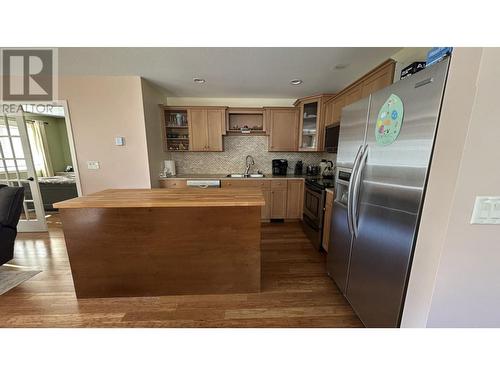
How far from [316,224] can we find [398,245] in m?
1.50

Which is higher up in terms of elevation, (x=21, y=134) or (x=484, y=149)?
(x=21, y=134)

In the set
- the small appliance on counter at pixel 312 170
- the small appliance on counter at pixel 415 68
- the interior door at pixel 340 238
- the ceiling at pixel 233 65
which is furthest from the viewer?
the small appliance on counter at pixel 312 170

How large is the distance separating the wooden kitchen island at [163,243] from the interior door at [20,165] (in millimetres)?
2549

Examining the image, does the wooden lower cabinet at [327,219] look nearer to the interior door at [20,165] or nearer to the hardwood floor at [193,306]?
the hardwood floor at [193,306]

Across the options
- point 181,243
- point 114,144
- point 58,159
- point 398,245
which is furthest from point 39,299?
point 58,159

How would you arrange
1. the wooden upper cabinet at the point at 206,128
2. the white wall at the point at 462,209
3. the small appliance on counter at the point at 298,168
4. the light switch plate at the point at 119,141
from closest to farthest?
the white wall at the point at 462,209 < the light switch plate at the point at 119,141 < the wooden upper cabinet at the point at 206,128 < the small appliance on counter at the point at 298,168

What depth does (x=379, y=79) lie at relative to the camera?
1.92m

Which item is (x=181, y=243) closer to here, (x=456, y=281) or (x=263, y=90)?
(x=456, y=281)

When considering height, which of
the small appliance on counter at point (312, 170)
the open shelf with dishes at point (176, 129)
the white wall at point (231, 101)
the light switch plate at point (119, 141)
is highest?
the white wall at point (231, 101)

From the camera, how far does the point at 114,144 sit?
115 inches

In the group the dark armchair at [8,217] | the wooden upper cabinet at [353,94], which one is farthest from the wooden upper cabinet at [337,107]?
the dark armchair at [8,217]

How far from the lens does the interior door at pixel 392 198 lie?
897 mm

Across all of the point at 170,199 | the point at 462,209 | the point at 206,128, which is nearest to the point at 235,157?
the point at 206,128
